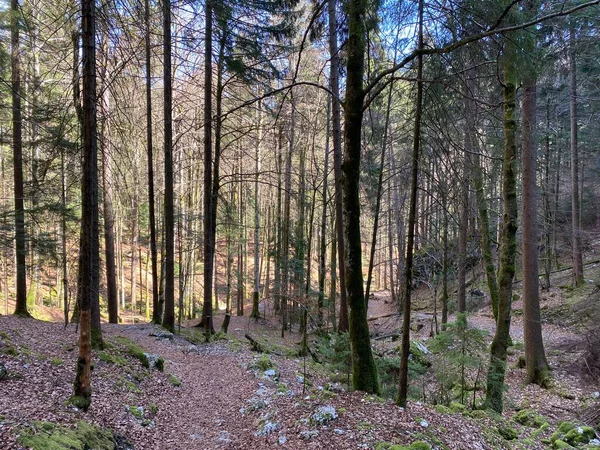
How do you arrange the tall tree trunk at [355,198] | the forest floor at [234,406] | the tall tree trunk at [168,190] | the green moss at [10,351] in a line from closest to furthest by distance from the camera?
the forest floor at [234,406], the tall tree trunk at [355,198], the green moss at [10,351], the tall tree trunk at [168,190]

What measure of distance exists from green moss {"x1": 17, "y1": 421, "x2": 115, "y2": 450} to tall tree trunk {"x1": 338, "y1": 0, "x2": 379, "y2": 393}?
11.1 feet

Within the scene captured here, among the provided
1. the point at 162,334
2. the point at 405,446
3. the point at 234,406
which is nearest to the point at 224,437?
the point at 234,406

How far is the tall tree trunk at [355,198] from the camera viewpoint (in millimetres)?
5105

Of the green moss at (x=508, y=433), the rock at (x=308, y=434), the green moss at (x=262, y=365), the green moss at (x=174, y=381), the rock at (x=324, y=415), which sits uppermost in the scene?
the rock at (x=324, y=415)

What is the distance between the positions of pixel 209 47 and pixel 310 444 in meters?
10.4

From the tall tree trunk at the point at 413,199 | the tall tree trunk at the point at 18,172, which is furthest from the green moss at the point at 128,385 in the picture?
the tall tree trunk at the point at 18,172

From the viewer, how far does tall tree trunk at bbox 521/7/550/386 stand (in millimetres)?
8781

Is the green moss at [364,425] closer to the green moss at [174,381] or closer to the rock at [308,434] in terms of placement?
the rock at [308,434]

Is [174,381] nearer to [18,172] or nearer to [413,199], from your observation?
[413,199]

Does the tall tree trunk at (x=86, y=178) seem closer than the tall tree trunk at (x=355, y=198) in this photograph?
Yes

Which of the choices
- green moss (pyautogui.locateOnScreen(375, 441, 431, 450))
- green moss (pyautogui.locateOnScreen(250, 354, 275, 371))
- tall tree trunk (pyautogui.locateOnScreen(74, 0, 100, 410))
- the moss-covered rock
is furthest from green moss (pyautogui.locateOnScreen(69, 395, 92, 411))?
the moss-covered rock

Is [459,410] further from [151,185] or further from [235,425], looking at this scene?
[151,185]

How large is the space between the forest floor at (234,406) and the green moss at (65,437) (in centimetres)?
2

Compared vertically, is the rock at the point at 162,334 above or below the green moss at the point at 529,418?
above
